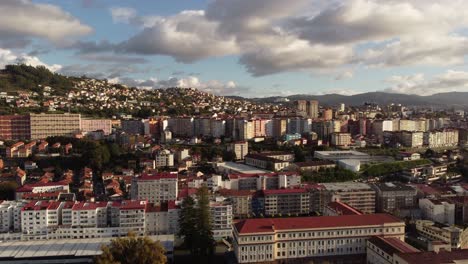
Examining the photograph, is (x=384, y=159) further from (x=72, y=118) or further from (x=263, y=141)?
(x=72, y=118)

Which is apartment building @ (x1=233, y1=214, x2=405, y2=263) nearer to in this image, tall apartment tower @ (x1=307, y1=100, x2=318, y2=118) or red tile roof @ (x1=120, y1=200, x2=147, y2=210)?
red tile roof @ (x1=120, y1=200, x2=147, y2=210)

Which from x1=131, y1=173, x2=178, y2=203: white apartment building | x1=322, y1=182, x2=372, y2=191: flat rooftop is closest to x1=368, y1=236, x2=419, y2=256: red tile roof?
x1=322, y1=182, x2=372, y2=191: flat rooftop

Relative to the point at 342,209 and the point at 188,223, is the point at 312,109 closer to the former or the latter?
the point at 342,209

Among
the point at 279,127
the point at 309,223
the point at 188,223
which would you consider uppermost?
the point at 279,127

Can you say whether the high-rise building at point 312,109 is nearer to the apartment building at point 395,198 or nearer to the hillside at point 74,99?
the hillside at point 74,99

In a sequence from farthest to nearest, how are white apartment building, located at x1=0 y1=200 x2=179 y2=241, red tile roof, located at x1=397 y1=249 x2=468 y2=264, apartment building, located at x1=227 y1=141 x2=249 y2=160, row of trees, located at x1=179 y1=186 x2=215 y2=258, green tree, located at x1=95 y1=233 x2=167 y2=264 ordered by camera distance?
apartment building, located at x1=227 y1=141 x2=249 y2=160 → white apartment building, located at x1=0 y1=200 x2=179 y2=241 → row of trees, located at x1=179 y1=186 x2=215 y2=258 → green tree, located at x1=95 y1=233 x2=167 y2=264 → red tile roof, located at x1=397 y1=249 x2=468 y2=264

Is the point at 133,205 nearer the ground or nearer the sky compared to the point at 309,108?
nearer the ground

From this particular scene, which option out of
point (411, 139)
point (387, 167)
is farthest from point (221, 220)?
point (411, 139)
